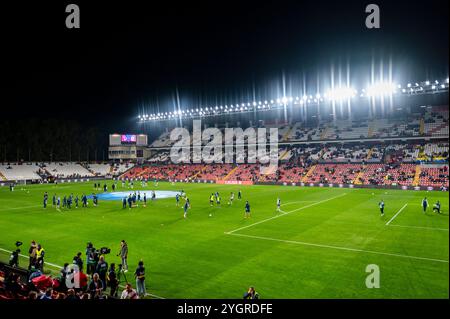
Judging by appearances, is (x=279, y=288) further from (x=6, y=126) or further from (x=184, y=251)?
(x=6, y=126)

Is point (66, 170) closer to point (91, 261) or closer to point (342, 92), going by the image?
point (342, 92)

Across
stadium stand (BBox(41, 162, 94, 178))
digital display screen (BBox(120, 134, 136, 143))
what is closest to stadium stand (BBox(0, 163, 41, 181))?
stadium stand (BBox(41, 162, 94, 178))

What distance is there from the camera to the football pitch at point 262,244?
1345cm

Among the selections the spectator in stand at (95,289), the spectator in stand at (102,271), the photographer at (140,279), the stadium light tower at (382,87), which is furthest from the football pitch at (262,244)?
the stadium light tower at (382,87)

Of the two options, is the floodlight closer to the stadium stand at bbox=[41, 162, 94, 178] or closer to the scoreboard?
the scoreboard

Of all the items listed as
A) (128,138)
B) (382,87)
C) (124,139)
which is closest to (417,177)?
(382,87)

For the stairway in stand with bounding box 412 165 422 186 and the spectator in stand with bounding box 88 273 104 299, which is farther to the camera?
the stairway in stand with bounding box 412 165 422 186

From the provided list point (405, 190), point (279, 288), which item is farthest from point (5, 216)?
point (405, 190)

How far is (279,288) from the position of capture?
1320cm

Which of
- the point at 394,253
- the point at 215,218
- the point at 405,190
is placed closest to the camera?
the point at 394,253

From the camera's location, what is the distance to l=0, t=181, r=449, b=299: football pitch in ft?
44.1

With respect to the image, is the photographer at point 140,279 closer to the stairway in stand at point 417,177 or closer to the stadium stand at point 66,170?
the stairway in stand at point 417,177

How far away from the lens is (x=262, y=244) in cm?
1992

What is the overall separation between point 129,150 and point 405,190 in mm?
77673
